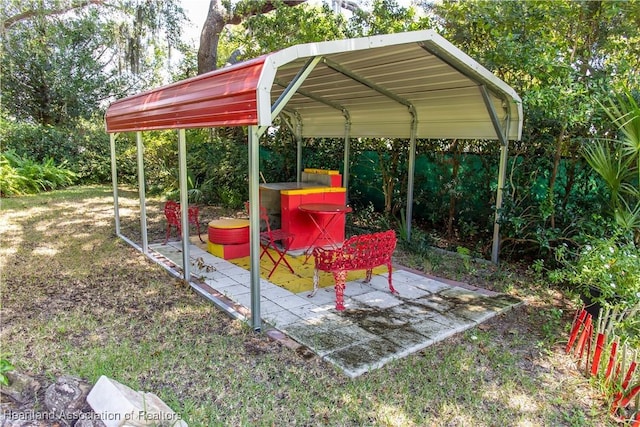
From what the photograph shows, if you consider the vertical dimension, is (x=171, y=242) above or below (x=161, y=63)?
below

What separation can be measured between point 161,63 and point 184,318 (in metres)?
17.3

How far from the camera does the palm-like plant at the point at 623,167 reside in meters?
4.04

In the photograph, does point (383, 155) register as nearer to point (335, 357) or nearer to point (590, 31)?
point (590, 31)

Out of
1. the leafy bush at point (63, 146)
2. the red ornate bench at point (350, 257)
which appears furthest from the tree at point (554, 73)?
the leafy bush at point (63, 146)

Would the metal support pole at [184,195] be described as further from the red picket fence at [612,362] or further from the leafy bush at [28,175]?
the leafy bush at [28,175]

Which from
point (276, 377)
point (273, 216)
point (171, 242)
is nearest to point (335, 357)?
point (276, 377)

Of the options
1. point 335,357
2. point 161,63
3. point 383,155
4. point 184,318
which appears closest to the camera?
point 335,357

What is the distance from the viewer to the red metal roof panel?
10.9 ft

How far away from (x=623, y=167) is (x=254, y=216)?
3.68 metres

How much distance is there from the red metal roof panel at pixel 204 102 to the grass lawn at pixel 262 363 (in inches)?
71.5

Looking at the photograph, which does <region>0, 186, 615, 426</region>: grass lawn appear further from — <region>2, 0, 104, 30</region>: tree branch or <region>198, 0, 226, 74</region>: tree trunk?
<region>2, 0, 104, 30</region>: tree branch

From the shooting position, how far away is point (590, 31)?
5.60m

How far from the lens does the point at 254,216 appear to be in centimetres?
364

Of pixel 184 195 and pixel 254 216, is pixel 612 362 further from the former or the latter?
pixel 184 195
